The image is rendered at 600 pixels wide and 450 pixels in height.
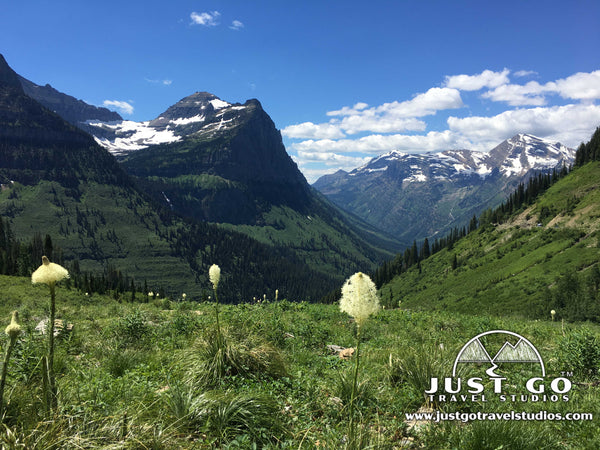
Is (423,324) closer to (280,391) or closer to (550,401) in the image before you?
(550,401)

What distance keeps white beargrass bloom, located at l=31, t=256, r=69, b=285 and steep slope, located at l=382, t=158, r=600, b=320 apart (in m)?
38.9

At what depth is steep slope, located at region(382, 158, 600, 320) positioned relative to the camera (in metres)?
57.2

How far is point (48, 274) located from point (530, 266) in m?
95.1

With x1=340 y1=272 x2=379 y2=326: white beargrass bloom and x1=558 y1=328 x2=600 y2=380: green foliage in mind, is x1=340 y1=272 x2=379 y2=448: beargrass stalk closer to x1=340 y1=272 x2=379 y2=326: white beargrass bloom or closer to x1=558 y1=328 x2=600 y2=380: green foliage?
x1=340 y1=272 x2=379 y2=326: white beargrass bloom

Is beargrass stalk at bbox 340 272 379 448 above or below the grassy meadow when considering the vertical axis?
above

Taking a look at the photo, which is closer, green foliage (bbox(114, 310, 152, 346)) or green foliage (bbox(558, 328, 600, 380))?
green foliage (bbox(558, 328, 600, 380))

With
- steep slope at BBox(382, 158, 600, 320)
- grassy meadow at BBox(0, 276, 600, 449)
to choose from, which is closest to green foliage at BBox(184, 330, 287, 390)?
grassy meadow at BBox(0, 276, 600, 449)

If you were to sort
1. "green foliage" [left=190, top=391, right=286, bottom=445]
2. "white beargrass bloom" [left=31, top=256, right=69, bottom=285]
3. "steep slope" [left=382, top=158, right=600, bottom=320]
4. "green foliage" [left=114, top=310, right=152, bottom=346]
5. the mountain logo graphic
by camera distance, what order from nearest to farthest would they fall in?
"white beargrass bloom" [left=31, top=256, right=69, bottom=285] → "green foliage" [left=190, top=391, right=286, bottom=445] → the mountain logo graphic → "green foliage" [left=114, top=310, right=152, bottom=346] → "steep slope" [left=382, top=158, right=600, bottom=320]

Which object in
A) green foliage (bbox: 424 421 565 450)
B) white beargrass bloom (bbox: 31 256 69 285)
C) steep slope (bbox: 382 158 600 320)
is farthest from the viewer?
steep slope (bbox: 382 158 600 320)

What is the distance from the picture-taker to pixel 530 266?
255 feet

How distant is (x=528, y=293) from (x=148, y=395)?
78.6 m

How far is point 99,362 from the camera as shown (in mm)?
9367

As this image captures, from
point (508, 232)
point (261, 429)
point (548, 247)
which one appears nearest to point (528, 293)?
point (548, 247)

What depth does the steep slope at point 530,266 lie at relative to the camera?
188 feet
